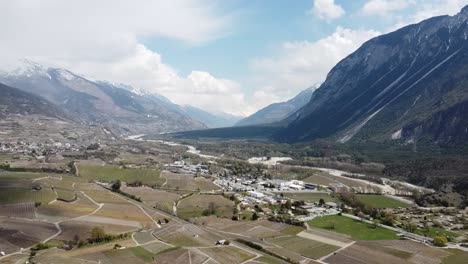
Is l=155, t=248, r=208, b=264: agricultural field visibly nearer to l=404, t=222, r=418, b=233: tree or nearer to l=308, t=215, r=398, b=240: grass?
l=308, t=215, r=398, b=240: grass

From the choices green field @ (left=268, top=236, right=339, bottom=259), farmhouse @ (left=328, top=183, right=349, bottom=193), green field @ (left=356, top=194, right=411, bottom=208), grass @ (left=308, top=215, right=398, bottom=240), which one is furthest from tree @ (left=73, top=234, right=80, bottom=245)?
farmhouse @ (left=328, top=183, right=349, bottom=193)

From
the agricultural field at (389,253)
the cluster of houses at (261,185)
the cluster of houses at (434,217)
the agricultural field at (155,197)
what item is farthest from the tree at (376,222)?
the agricultural field at (155,197)

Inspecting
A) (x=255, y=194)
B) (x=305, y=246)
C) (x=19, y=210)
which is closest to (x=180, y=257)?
(x=305, y=246)

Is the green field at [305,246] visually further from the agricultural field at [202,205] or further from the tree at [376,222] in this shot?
the agricultural field at [202,205]

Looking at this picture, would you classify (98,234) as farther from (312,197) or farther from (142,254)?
(312,197)

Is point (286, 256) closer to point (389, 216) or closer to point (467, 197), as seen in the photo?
point (389, 216)

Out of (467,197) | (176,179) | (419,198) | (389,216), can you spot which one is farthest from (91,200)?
(467,197)

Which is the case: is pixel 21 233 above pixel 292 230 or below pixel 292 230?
below
